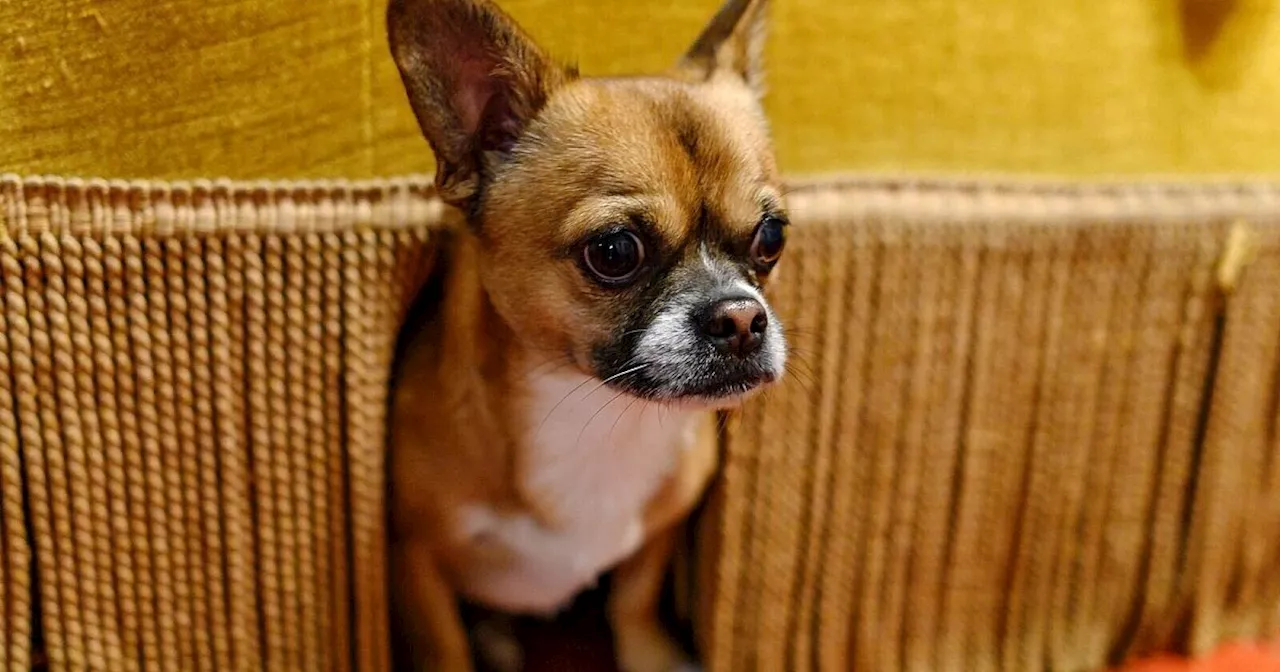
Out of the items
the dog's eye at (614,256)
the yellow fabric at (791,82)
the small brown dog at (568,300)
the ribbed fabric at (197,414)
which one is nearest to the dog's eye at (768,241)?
the small brown dog at (568,300)

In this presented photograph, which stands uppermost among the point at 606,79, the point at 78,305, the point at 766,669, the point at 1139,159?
the point at 606,79

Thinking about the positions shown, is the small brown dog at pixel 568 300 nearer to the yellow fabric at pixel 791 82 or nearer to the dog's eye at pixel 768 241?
the dog's eye at pixel 768 241

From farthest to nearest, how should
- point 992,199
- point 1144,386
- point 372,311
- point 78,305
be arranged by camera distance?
1. point 1144,386
2. point 992,199
3. point 372,311
4. point 78,305

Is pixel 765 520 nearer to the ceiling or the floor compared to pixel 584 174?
nearer to the floor

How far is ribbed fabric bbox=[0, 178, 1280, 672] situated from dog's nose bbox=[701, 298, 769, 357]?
0.28 meters

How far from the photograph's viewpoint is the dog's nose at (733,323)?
Result: 0.96m

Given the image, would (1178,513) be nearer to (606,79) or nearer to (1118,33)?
(1118,33)

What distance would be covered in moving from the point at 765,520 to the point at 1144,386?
0.56 meters

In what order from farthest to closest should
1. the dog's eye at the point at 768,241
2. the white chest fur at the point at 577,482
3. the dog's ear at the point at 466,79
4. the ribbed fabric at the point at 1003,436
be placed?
the ribbed fabric at the point at 1003,436, the white chest fur at the point at 577,482, the dog's eye at the point at 768,241, the dog's ear at the point at 466,79

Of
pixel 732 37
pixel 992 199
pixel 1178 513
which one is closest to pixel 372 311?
pixel 732 37

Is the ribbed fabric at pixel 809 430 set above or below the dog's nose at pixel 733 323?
below

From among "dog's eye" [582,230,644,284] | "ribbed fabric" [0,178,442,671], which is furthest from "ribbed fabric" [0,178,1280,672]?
"dog's eye" [582,230,644,284]

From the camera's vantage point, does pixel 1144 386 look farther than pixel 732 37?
Yes

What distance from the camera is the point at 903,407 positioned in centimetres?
133
